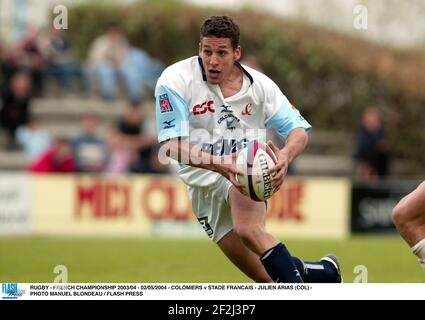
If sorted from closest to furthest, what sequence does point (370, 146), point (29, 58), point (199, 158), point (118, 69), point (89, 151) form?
point (199, 158) < point (89, 151) < point (370, 146) < point (29, 58) < point (118, 69)

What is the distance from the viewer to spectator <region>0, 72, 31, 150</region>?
697 inches

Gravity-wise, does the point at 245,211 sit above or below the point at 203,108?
below

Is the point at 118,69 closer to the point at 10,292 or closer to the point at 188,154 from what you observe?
the point at 188,154

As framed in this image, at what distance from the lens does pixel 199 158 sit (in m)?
6.88

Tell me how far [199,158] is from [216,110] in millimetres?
464

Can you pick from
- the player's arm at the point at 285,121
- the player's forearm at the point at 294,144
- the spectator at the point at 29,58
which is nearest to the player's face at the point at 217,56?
the player's arm at the point at 285,121

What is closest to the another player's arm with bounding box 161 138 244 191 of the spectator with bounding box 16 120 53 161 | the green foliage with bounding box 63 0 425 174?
the spectator with bounding box 16 120 53 161

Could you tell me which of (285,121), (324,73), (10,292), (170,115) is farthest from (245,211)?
(324,73)

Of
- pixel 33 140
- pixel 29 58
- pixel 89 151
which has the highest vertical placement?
pixel 29 58

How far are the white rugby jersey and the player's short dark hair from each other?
329mm

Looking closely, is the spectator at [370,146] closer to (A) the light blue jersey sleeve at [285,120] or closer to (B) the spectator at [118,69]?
(B) the spectator at [118,69]

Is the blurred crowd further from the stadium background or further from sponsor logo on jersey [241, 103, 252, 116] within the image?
sponsor logo on jersey [241, 103, 252, 116]

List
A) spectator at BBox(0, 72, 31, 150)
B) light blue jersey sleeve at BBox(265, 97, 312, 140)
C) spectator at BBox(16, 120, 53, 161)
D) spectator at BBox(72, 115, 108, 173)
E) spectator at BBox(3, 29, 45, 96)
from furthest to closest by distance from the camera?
spectator at BBox(3, 29, 45, 96) < spectator at BBox(0, 72, 31, 150) < spectator at BBox(16, 120, 53, 161) < spectator at BBox(72, 115, 108, 173) < light blue jersey sleeve at BBox(265, 97, 312, 140)

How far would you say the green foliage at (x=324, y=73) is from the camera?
20281 millimetres
